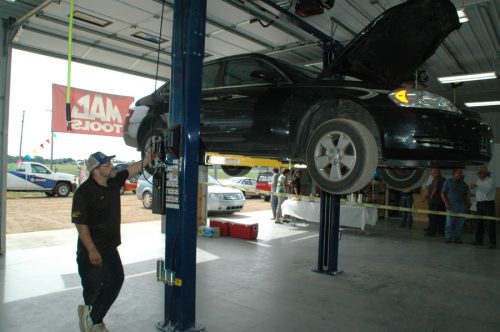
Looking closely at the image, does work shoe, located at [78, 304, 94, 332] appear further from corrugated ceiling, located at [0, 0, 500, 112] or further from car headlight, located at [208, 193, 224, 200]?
car headlight, located at [208, 193, 224, 200]

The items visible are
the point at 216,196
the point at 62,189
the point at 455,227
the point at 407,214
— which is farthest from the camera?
the point at 62,189

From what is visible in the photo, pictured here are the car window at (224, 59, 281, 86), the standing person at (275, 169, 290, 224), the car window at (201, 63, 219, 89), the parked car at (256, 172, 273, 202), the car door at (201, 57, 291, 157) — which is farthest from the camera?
the parked car at (256, 172, 273, 202)

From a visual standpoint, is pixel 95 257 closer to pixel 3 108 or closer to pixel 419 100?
pixel 419 100

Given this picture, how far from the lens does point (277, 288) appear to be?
4.75m

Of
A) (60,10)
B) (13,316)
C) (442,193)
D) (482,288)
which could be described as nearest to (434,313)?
(482,288)

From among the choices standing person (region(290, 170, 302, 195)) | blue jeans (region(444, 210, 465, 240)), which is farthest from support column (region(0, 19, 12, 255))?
blue jeans (region(444, 210, 465, 240))

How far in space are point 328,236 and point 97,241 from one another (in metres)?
3.55

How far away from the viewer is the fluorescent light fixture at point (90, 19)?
5586 millimetres

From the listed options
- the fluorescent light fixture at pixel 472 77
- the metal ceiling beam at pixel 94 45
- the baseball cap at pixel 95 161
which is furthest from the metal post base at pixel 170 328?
the fluorescent light fixture at pixel 472 77

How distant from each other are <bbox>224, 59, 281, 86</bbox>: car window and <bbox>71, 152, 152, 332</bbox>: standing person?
1.53m

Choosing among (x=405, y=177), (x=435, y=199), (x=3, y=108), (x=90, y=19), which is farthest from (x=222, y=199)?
(x=405, y=177)

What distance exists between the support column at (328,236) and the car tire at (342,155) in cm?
237

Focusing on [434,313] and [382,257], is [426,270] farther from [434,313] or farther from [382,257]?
[434,313]

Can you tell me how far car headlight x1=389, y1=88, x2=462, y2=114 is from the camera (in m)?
3.06
